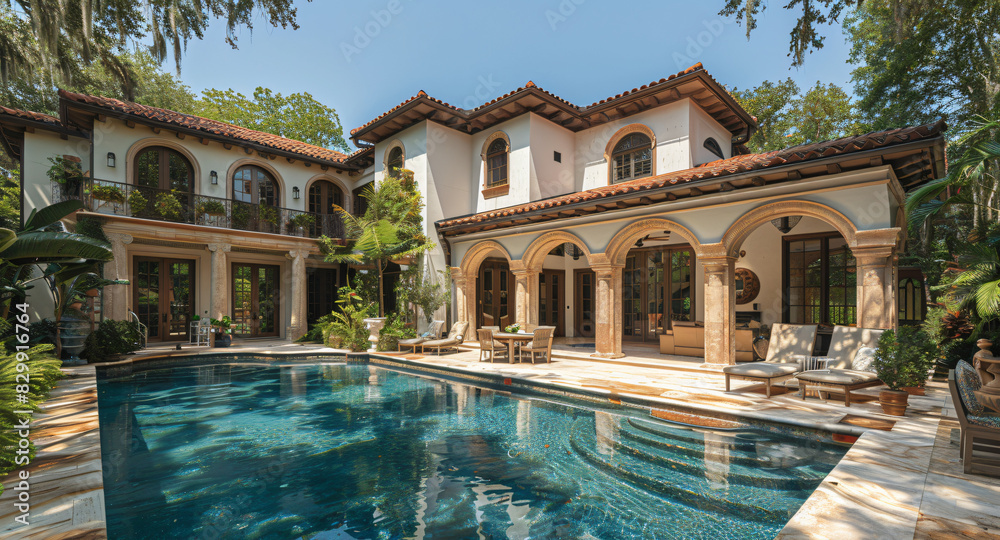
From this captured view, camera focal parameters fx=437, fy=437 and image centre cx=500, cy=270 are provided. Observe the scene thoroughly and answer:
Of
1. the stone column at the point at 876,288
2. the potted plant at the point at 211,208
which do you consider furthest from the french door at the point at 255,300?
the stone column at the point at 876,288

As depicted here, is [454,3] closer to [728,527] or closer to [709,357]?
[709,357]

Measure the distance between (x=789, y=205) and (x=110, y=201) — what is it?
17549 mm

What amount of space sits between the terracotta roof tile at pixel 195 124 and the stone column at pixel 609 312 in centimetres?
1254

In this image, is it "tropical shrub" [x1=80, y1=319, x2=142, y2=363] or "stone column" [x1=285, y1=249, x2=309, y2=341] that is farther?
"stone column" [x1=285, y1=249, x2=309, y2=341]

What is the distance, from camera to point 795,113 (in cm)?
2209

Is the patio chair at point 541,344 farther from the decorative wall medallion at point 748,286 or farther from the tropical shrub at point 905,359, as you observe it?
the decorative wall medallion at point 748,286

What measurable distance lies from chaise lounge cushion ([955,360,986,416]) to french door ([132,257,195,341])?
19.2 meters

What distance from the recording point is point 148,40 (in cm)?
681

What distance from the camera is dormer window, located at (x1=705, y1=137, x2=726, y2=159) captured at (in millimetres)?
13241

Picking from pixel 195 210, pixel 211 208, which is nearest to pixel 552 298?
pixel 211 208

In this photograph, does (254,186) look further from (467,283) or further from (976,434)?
(976,434)

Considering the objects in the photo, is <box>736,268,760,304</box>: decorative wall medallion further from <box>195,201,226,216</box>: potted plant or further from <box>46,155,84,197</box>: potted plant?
<box>46,155,84,197</box>: potted plant

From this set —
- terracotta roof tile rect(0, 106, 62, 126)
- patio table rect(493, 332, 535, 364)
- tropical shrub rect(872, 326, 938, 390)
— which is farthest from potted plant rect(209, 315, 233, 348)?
tropical shrub rect(872, 326, 938, 390)

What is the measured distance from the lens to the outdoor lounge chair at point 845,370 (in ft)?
19.8
